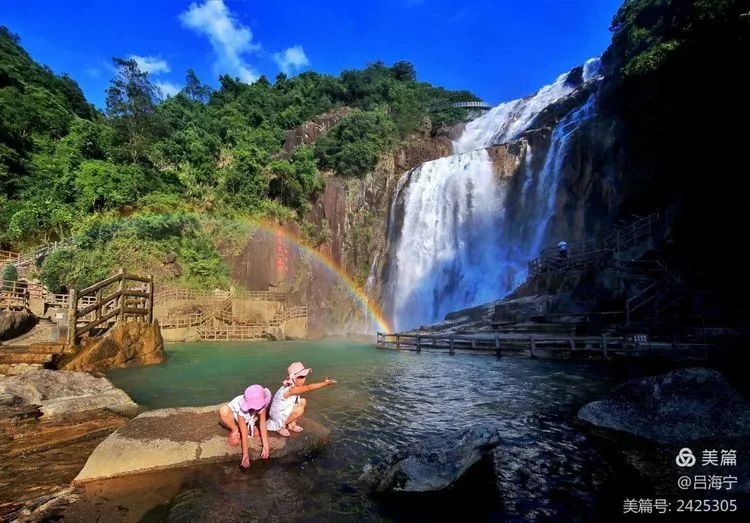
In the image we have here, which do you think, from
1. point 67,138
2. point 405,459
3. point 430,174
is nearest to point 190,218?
point 67,138

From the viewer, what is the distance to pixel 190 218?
34.9m

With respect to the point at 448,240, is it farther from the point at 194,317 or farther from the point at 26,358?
the point at 26,358

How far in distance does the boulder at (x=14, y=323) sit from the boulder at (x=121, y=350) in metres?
6.73

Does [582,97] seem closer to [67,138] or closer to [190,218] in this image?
[190,218]

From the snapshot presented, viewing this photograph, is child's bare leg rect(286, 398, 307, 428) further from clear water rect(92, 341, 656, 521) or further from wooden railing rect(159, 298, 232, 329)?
wooden railing rect(159, 298, 232, 329)

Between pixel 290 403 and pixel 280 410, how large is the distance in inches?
7.0

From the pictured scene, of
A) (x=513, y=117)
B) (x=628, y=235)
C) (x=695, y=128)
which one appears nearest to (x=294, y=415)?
(x=628, y=235)

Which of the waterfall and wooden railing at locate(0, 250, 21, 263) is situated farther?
the waterfall

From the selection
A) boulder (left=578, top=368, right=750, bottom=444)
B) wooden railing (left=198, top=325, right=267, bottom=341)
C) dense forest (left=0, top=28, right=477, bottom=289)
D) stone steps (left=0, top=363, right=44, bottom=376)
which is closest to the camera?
boulder (left=578, top=368, right=750, bottom=444)

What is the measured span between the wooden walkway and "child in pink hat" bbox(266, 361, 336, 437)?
13.5 meters

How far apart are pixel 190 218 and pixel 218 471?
33.2 m

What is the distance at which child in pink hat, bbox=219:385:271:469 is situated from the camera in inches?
223

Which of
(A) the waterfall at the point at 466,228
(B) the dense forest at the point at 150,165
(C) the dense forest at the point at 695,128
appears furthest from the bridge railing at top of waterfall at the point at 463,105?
(C) the dense forest at the point at 695,128

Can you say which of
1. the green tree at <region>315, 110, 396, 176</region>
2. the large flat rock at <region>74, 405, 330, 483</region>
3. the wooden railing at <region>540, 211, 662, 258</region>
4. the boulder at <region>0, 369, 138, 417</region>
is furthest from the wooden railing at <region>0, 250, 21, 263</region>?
the wooden railing at <region>540, 211, 662, 258</region>
